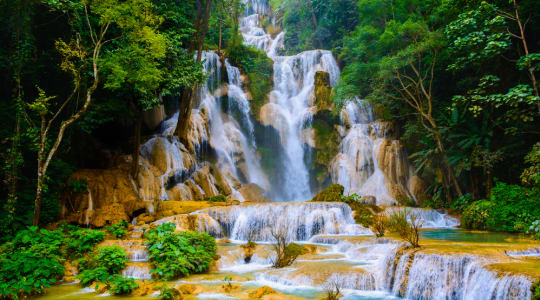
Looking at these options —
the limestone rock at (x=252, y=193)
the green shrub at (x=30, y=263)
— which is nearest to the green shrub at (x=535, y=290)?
the green shrub at (x=30, y=263)

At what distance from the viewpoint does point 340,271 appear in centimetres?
641

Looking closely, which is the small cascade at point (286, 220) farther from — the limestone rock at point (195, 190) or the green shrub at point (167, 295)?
the green shrub at point (167, 295)

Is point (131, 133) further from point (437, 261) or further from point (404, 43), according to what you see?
point (437, 261)

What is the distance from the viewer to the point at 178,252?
745cm

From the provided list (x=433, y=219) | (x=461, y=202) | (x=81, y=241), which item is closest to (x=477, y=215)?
(x=433, y=219)

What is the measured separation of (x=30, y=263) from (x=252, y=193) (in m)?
12.6

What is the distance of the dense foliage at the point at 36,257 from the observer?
Answer: 6.22m

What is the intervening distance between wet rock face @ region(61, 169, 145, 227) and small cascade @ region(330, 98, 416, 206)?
1146 cm

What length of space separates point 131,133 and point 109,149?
1.69 meters

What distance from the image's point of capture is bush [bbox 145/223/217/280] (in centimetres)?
708

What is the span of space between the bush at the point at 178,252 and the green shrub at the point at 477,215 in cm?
948

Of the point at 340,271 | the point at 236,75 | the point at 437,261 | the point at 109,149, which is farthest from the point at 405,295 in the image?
the point at 236,75

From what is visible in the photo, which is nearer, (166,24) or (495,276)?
(495,276)

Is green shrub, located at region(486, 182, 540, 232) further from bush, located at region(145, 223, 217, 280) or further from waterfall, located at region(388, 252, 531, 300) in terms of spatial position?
bush, located at region(145, 223, 217, 280)
